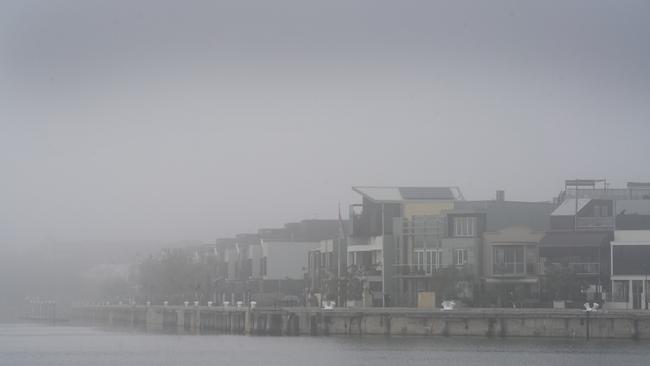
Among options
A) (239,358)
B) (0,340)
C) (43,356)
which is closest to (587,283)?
(239,358)

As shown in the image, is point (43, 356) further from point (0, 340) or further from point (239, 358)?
point (0, 340)

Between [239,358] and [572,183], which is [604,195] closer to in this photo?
[572,183]

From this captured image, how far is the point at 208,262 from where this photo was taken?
192500mm

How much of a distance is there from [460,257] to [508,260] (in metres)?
4.35

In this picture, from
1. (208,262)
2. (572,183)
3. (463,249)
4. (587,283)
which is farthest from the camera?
(208,262)

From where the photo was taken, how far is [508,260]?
118m

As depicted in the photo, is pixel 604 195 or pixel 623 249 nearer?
pixel 623 249

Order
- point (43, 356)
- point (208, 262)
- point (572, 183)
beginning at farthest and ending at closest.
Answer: point (208, 262) → point (572, 183) → point (43, 356)

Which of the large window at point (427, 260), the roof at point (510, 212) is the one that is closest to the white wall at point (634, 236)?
the roof at point (510, 212)

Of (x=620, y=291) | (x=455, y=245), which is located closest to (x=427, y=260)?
(x=455, y=245)

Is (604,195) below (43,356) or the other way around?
the other way around

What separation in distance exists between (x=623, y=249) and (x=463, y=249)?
51.8 feet

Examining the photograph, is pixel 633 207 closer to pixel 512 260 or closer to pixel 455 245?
pixel 512 260

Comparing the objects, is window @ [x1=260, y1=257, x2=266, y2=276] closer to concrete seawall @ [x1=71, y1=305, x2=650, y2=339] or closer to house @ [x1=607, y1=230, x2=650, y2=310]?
concrete seawall @ [x1=71, y1=305, x2=650, y2=339]
